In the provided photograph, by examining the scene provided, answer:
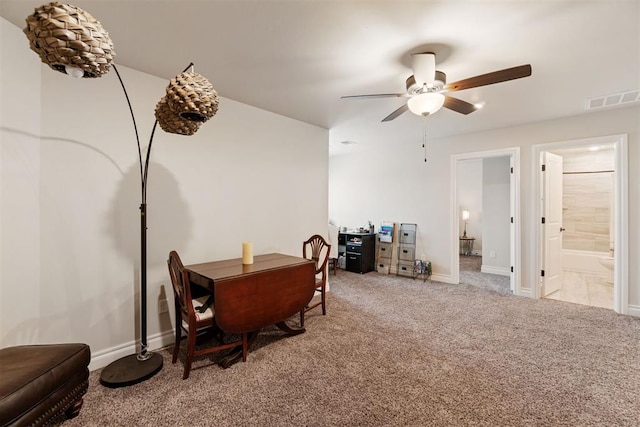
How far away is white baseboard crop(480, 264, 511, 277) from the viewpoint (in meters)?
4.87

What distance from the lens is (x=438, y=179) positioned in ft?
14.9

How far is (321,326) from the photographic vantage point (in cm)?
276

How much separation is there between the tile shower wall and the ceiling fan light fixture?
15.1 ft

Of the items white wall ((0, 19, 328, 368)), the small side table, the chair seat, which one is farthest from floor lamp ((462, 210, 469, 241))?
the chair seat

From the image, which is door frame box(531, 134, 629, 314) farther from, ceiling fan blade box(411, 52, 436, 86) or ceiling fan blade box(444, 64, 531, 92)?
ceiling fan blade box(411, 52, 436, 86)

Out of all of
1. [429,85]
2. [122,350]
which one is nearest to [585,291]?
[429,85]

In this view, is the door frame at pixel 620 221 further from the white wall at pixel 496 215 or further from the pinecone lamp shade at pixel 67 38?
the pinecone lamp shade at pixel 67 38

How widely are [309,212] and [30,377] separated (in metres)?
2.86

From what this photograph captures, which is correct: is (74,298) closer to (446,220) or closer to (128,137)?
(128,137)

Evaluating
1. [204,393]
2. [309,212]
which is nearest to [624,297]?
[309,212]

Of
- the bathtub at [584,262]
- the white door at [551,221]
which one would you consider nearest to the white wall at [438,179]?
the white door at [551,221]

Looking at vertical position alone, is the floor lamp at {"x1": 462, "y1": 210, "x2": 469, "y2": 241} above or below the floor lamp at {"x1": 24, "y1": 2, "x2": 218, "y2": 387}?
below

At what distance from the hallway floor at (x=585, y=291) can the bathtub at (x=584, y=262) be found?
16 cm

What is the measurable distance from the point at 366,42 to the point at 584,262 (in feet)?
19.1
